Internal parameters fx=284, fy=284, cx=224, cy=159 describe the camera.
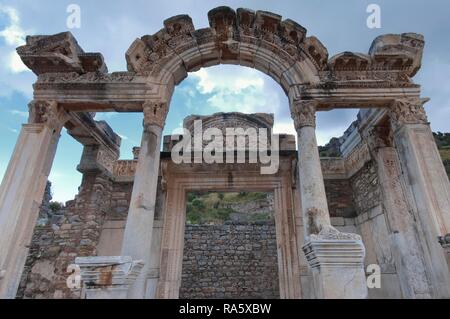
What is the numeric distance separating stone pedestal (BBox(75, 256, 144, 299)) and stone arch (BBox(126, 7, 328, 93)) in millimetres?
3500

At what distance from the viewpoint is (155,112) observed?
17.9 feet

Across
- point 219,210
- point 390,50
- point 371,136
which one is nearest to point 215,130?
point 371,136

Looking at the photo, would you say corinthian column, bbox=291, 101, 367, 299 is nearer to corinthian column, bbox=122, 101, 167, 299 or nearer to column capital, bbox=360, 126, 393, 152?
corinthian column, bbox=122, 101, 167, 299

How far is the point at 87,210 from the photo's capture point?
7.23 metres

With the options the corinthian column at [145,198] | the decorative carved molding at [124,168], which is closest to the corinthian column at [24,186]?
the corinthian column at [145,198]

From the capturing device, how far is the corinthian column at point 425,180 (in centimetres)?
444

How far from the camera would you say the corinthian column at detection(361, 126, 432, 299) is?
5.24 meters

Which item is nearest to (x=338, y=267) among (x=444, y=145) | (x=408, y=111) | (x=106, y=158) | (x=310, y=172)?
(x=310, y=172)

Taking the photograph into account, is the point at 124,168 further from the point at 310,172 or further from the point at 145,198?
the point at 310,172

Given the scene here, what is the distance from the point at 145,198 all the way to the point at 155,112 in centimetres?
172

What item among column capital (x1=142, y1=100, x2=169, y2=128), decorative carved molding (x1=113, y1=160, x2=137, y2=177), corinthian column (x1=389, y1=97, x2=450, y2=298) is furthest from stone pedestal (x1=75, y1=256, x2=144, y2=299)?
corinthian column (x1=389, y1=97, x2=450, y2=298)
